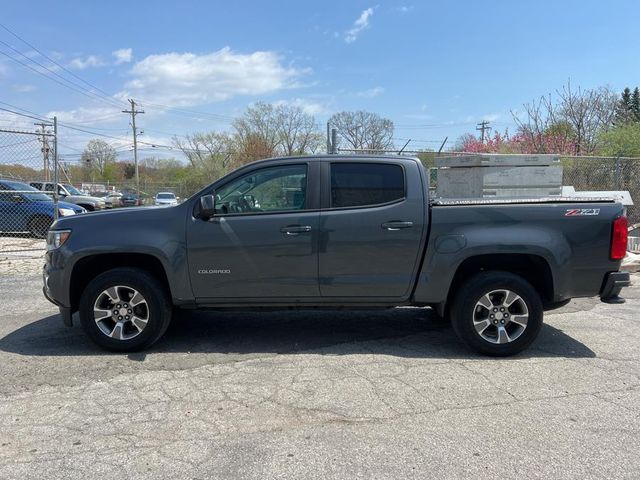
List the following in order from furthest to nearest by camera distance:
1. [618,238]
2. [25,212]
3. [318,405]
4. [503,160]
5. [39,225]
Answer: [39,225], [25,212], [503,160], [618,238], [318,405]

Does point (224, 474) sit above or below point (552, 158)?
below

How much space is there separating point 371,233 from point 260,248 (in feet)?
3.45

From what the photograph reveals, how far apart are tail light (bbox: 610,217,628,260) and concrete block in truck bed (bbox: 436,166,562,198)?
12.4ft

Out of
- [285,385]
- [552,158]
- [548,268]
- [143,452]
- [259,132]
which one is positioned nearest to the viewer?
[143,452]

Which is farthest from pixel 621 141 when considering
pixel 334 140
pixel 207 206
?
pixel 207 206

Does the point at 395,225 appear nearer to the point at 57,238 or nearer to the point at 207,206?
the point at 207,206

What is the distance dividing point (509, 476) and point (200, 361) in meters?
2.88

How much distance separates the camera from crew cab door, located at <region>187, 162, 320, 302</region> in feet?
15.8

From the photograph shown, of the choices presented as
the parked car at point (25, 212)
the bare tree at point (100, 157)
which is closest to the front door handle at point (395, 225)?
the parked car at point (25, 212)

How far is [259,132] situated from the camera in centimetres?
4634

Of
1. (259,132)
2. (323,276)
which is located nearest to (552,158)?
(323,276)

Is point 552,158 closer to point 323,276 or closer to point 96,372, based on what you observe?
point 323,276

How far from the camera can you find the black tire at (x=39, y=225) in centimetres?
1457

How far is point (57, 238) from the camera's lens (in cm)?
495
